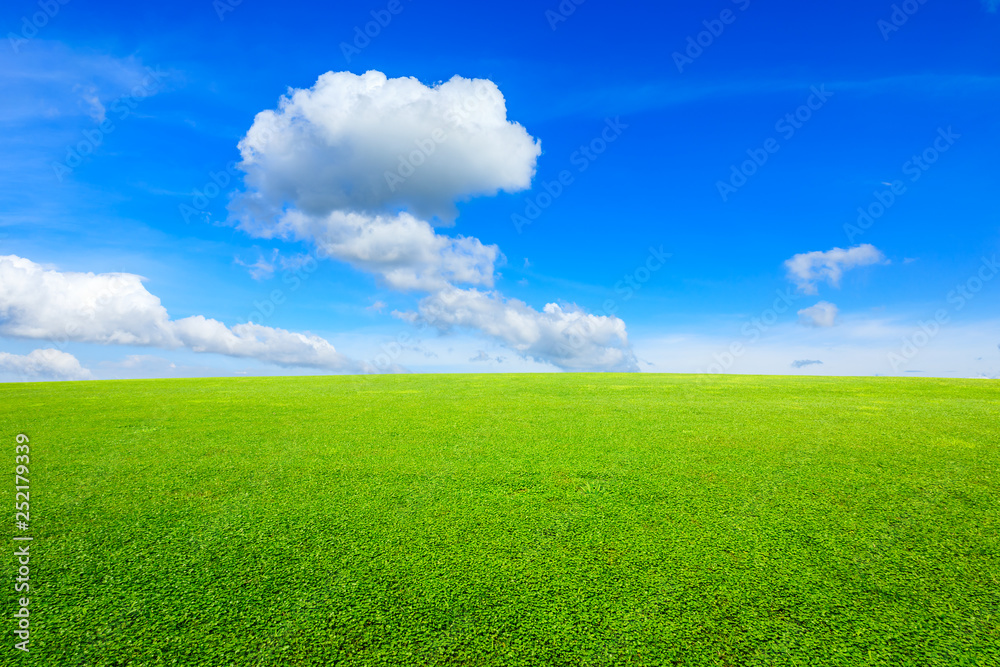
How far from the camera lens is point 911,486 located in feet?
15.4

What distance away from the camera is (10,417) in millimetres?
9602

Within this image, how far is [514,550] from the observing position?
3.26m

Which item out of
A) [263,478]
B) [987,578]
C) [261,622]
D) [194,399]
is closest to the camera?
[261,622]

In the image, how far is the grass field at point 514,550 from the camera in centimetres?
238

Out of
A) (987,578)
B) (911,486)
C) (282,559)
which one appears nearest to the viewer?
(987,578)

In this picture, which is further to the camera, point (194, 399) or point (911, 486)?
point (194, 399)

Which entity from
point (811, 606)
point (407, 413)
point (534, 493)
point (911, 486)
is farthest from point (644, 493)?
point (407, 413)

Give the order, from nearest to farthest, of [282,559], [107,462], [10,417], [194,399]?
[282,559]
[107,462]
[10,417]
[194,399]

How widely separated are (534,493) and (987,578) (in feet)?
10.2

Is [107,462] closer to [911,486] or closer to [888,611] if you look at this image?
[888,611]

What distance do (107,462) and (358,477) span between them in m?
3.34

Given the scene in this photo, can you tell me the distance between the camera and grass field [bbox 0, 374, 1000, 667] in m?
2.38

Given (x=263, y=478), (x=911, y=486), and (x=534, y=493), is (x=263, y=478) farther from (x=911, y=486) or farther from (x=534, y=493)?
(x=911, y=486)

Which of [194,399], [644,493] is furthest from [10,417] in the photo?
[644,493]
